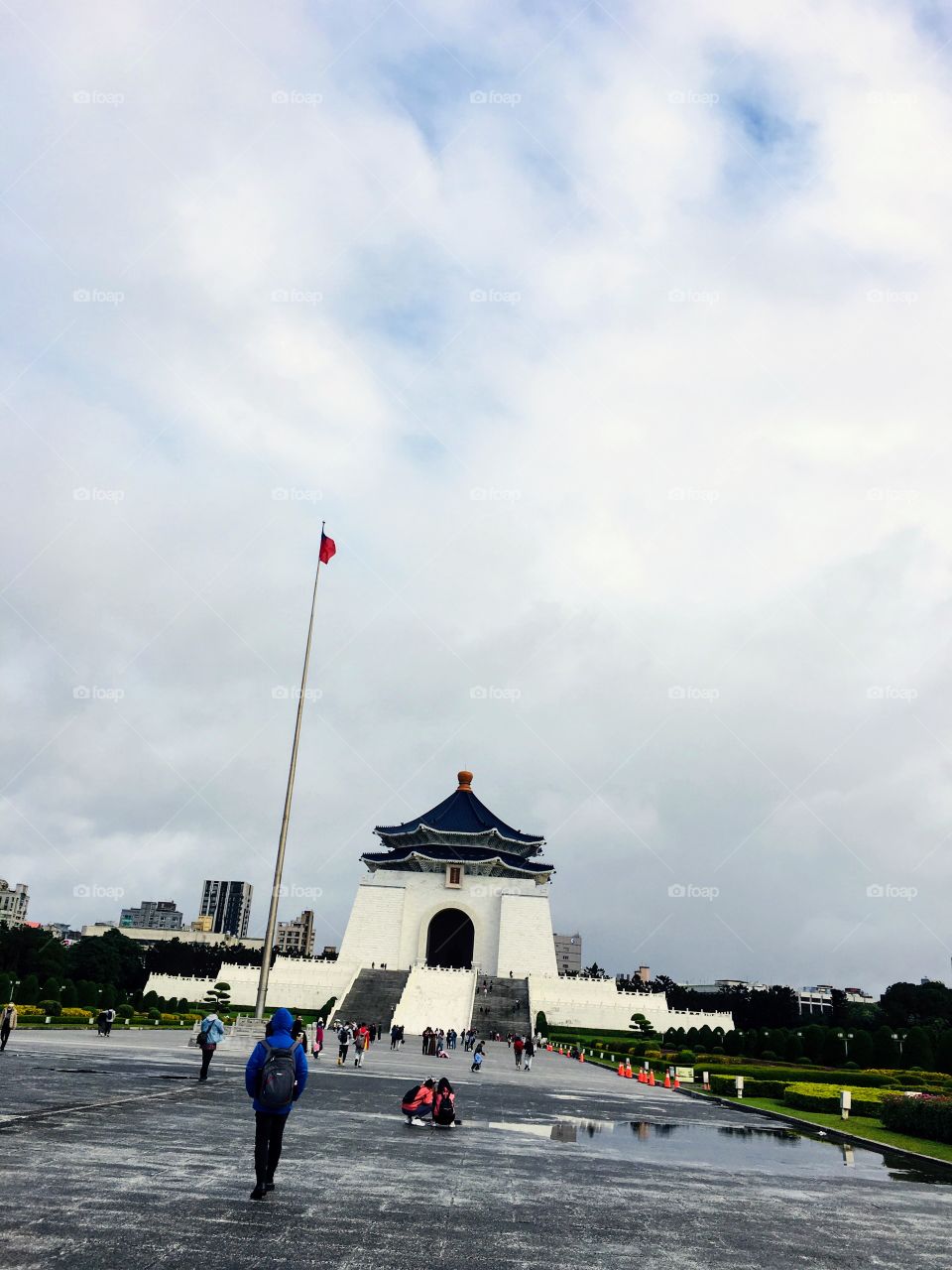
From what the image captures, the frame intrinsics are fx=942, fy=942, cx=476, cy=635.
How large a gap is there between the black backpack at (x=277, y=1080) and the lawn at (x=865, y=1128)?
956 centimetres

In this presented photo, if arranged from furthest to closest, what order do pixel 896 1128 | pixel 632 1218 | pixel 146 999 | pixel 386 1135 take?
pixel 146 999 → pixel 896 1128 → pixel 386 1135 → pixel 632 1218

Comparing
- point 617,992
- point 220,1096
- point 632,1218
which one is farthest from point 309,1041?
point 617,992

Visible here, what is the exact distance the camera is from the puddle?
10500mm

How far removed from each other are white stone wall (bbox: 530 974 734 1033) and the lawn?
1468 inches

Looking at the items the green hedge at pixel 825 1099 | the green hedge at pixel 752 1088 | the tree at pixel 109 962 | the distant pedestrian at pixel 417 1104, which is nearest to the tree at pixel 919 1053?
the green hedge at pixel 752 1088

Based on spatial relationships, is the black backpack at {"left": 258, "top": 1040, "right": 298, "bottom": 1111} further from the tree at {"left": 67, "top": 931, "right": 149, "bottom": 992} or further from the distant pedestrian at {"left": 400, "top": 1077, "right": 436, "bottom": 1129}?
the tree at {"left": 67, "top": 931, "right": 149, "bottom": 992}

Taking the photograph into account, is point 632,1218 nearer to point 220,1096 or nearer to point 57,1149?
point 57,1149

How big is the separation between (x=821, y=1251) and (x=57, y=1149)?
570 centimetres

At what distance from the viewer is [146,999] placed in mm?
47125

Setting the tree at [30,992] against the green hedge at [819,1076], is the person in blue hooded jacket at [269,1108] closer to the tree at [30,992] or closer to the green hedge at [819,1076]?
the green hedge at [819,1076]

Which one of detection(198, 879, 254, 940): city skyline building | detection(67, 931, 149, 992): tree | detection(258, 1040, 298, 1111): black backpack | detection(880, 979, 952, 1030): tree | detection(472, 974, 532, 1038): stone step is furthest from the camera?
detection(198, 879, 254, 940): city skyline building

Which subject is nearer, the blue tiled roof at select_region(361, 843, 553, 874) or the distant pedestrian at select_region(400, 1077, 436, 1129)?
the distant pedestrian at select_region(400, 1077, 436, 1129)
